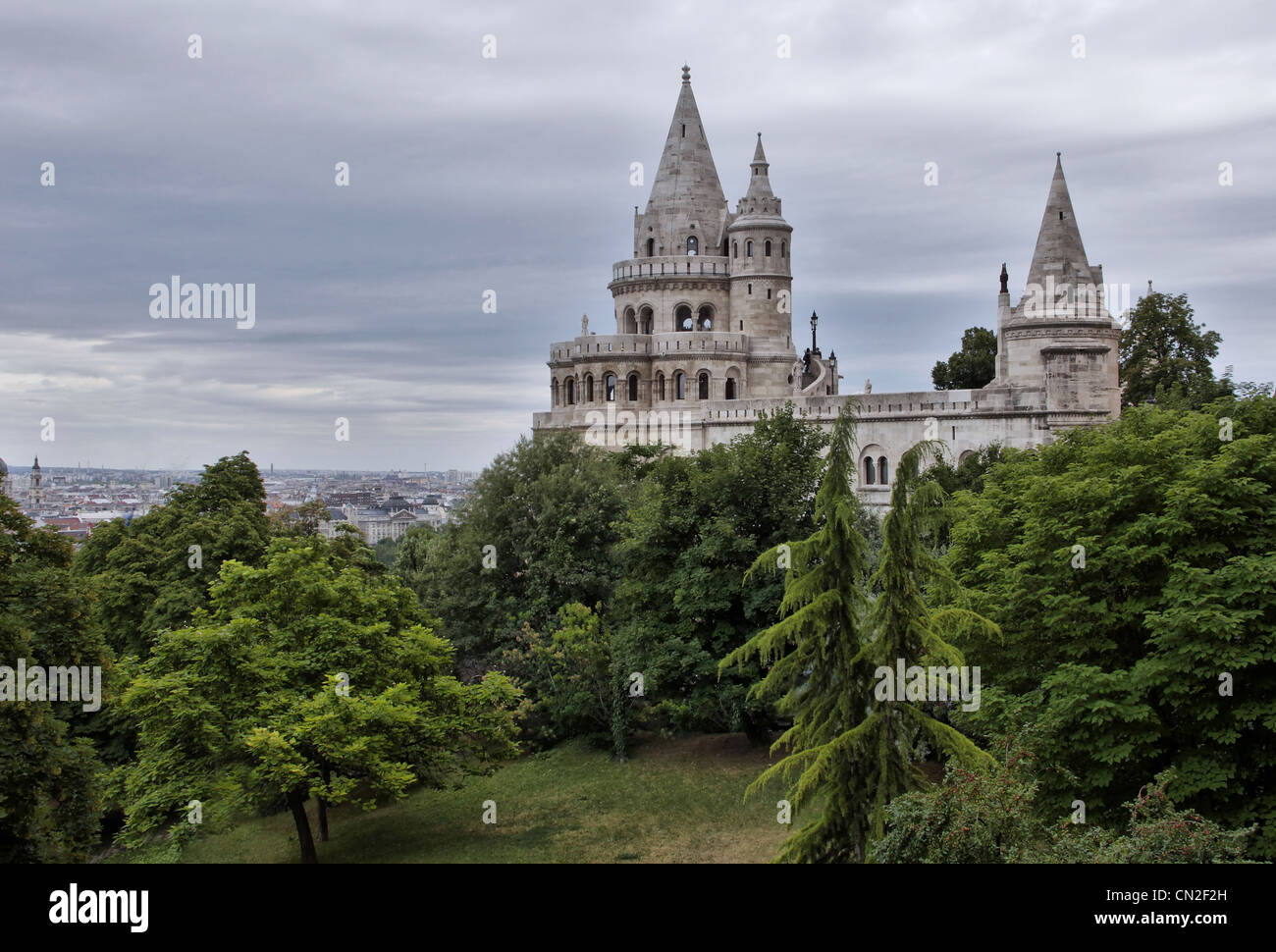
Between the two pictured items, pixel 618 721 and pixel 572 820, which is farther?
pixel 618 721

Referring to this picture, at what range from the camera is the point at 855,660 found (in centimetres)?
1409

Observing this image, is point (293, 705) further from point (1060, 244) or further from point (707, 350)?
point (707, 350)

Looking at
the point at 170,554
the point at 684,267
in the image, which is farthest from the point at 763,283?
the point at 170,554

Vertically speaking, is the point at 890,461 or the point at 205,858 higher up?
the point at 890,461

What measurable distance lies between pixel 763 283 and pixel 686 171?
7.68 metres

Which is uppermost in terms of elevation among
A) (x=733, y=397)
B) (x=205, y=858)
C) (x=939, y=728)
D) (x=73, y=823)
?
(x=733, y=397)

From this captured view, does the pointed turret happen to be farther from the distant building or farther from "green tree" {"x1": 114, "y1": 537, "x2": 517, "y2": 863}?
"green tree" {"x1": 114, "y1": 537, "x2": 517, "y2": 863}

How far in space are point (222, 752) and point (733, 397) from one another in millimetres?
38540

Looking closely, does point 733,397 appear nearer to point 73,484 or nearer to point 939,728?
point 73,484

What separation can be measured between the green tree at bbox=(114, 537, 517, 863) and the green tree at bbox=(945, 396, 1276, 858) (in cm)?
1103

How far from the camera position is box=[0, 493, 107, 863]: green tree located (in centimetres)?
Answer: 1627
